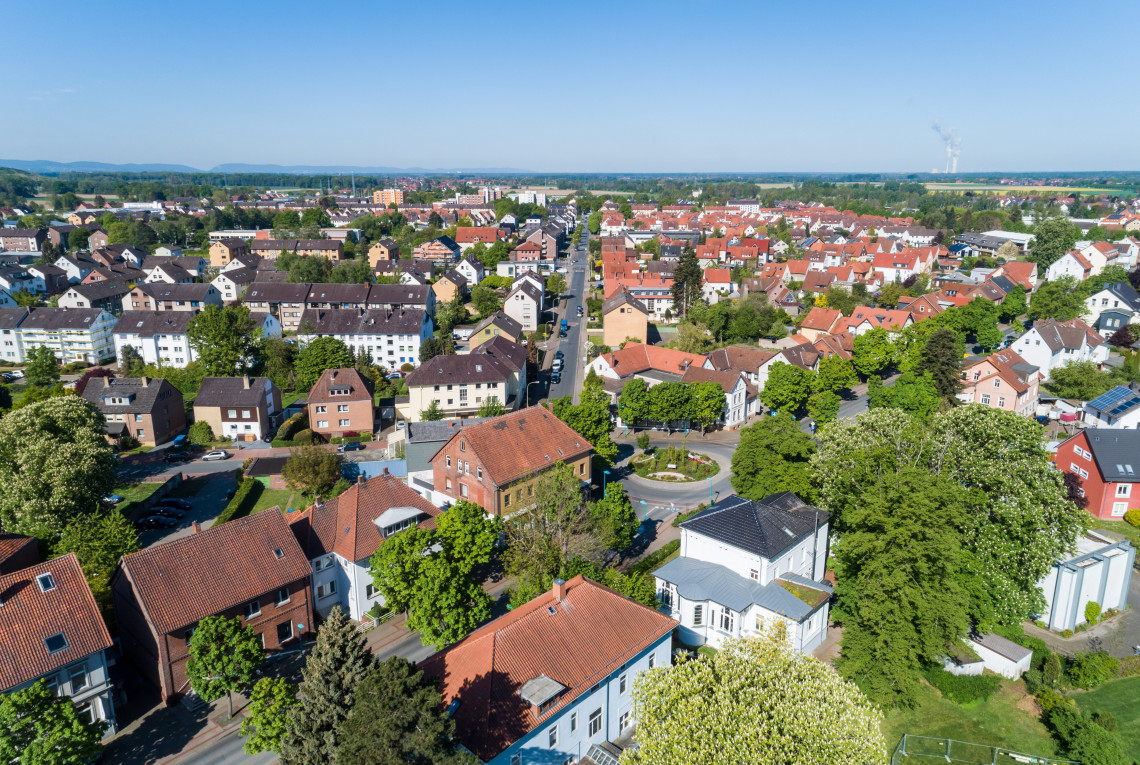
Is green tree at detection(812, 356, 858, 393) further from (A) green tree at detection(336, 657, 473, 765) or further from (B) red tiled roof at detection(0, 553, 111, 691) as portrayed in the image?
(B) red tiled roof at detection(0, 553, 111, 691)

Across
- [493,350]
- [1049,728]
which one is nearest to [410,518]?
[1049,728]

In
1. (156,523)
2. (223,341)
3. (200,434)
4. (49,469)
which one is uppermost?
(223,341)

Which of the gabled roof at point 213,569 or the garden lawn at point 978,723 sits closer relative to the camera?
the garden lawn at point 978,723

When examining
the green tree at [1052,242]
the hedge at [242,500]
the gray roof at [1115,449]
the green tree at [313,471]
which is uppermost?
the green tree at [1052,242]

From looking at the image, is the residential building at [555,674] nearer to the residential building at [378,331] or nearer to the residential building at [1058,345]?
the residential building at [378,331]

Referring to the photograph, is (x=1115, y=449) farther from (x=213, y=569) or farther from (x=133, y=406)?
(x=133, y=406)

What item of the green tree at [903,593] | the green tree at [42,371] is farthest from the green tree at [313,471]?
the green tree at [42,371]

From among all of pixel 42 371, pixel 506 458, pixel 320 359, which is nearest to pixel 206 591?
pixel 506 458
